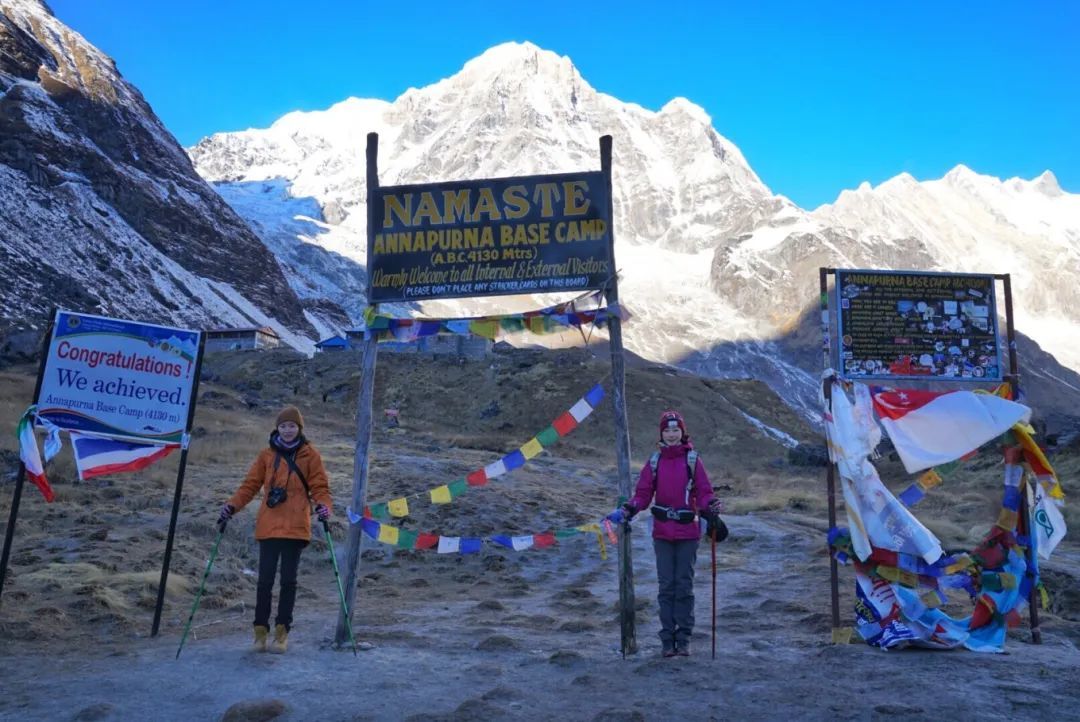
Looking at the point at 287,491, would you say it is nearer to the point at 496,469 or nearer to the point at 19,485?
the point at 496,469

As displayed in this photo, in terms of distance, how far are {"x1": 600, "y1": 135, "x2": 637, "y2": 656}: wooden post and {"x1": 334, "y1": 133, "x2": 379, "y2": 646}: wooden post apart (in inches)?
88.2

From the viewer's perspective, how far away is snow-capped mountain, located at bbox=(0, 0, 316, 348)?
83.5 meters

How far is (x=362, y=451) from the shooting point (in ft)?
28.9

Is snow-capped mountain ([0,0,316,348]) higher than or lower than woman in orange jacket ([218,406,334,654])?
higher

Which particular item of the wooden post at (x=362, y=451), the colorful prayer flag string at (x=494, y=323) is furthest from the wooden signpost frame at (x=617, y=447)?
the colorful prayer flag string at (x=494, y=323)

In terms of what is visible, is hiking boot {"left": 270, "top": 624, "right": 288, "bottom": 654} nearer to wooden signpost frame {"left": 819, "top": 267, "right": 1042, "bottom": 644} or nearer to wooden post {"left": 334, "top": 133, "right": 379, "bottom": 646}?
wooden post {"left": 334, "top": 133, "right": 379, "bottom": 646}

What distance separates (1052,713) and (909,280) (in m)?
4.25

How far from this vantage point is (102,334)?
8.65 meters

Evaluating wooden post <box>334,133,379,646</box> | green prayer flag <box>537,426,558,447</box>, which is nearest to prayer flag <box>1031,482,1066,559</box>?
green prayer flag <box>537,426,558,447</box>

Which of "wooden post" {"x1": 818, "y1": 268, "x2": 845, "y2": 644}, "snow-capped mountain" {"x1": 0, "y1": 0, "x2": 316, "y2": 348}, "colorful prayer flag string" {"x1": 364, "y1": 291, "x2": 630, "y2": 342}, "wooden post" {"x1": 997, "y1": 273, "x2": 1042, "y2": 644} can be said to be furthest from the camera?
"snow-capped mountain" {"x1": 0, "y1": 0, "x2": 316, "y2": 348}

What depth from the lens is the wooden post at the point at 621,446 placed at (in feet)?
25.4

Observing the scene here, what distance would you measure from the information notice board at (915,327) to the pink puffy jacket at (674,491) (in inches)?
71.8

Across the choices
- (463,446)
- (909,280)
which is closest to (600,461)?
(463,446)

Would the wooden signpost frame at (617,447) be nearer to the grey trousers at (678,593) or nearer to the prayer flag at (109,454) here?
the grey trousers at (678,593)
